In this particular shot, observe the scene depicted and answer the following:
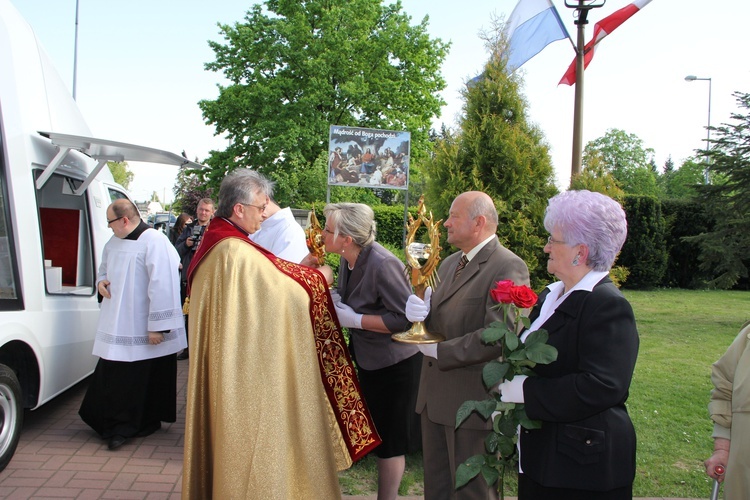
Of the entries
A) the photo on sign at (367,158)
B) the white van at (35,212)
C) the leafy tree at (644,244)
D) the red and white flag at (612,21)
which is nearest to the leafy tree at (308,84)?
the leafy tree at (644,244)

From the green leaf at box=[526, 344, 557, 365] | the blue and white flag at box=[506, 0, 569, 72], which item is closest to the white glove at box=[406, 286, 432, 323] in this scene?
the green leaf at box=[526, 344, 557, 365]

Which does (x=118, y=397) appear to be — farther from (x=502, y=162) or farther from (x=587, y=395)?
(x=587, y=395)

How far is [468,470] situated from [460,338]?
623 mm

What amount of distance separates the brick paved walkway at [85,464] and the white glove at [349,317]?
141 cm

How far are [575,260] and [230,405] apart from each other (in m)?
1.67

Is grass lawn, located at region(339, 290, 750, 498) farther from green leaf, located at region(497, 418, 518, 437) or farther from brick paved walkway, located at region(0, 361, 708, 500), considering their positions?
green leaf, located at region(497, 418, 518, 437)

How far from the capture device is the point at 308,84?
966 inches

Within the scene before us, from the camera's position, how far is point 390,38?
25531 millimetres

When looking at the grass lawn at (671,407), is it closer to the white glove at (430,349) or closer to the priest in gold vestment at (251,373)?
the priest in gold vestment at (251,373)

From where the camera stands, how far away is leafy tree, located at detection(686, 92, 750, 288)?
11938 mm

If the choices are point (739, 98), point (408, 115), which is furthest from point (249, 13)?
point (739, 98)

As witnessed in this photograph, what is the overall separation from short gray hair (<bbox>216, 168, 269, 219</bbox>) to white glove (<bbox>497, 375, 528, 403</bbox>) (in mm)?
1601

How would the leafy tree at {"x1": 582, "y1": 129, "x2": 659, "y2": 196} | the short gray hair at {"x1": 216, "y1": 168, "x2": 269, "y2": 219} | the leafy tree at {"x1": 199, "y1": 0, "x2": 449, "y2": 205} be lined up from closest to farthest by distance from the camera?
the short gray hair at {"x1": 216, "y1": 168, "x2": 269, "y2": 219}, the leafy tree at {"x1": 199, "y1": 0, "x2": 449, "y2": 205}, the leafy tree at {"x1": 582, "y1": 129, "x2": 659, "y2": 196}

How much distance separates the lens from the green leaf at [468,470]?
224 centimetres
